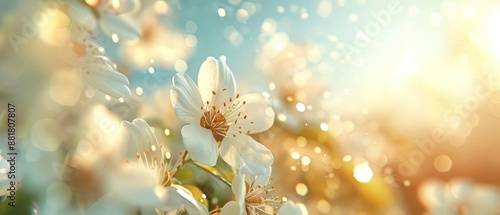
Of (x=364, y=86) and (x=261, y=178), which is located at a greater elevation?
(x=364, y=86)

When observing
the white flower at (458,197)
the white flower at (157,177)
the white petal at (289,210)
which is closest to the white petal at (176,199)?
the white flower at (157,177)

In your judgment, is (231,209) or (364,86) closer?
(231,209)

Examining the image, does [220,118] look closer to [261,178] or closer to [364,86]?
[261,178]

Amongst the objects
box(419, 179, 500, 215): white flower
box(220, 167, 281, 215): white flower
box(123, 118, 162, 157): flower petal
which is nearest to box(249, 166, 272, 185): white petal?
box(220, 167, 281, 215): white flower

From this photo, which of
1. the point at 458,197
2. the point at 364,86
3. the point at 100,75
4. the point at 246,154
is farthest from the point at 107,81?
the point at 458,197

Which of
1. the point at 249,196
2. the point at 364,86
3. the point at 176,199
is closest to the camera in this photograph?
the point at 176,199

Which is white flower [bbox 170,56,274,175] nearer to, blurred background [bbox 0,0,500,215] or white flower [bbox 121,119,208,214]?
white flower [bbox 121,119,208,214]

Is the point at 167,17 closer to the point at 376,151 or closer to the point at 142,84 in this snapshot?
the point at 142,84
